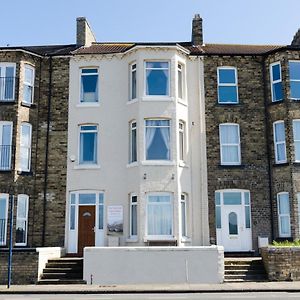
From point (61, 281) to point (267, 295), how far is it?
7649mm

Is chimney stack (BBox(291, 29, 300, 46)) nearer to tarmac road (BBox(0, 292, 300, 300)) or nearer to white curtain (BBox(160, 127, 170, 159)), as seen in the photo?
white curtain (BBox(160, 127, 170, 159))

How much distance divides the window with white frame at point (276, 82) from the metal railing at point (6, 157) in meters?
13.1

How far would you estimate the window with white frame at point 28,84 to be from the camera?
23672mm

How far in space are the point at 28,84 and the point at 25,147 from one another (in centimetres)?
→ 321

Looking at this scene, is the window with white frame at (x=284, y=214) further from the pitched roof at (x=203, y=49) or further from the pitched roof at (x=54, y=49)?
the pitched roof at (x=54, y=49)

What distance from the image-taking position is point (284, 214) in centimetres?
2270

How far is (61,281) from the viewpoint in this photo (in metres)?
17.9

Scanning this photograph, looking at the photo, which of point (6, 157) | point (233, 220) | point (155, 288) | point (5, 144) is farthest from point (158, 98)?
point (155, 288)

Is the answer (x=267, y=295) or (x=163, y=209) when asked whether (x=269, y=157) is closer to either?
(x=163, y=209)

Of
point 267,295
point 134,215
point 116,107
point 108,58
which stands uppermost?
point 108,58

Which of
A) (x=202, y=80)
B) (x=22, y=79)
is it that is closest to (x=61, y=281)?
(x=22, y=79)

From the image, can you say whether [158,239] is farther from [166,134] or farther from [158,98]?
[158,98]

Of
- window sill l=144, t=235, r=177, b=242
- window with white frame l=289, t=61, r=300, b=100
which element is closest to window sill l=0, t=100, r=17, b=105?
window sill l=144, t=235, r=177, b=242

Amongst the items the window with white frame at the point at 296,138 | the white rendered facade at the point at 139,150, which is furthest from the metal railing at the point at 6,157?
the window with white frame at the point at 296,138
